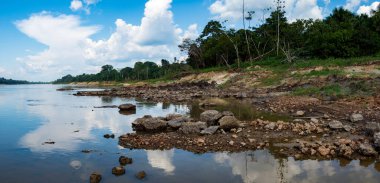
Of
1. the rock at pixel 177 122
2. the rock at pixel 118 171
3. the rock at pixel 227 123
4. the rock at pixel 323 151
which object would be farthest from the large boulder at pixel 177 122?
the rock at pixel 323 151

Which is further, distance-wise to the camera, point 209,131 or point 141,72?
point 141,72

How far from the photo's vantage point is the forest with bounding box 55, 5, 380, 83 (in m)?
40.5

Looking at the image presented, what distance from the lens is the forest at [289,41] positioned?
40500 millimetres

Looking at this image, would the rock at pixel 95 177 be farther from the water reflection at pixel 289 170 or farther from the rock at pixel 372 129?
the rock at pixel 372 129

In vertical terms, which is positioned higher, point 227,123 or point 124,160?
point 227,123

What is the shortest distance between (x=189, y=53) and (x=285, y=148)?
202 feet

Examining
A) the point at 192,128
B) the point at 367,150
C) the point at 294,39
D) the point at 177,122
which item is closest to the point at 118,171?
the point at 192,128

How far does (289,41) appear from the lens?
170ft

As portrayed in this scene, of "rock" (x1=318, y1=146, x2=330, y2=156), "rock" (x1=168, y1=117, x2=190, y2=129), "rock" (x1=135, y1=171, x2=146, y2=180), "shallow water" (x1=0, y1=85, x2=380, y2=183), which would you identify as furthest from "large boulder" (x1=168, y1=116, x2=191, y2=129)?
"rock" (x1=318, y1=146, x2=330, y2=156)

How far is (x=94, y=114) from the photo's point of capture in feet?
73.8

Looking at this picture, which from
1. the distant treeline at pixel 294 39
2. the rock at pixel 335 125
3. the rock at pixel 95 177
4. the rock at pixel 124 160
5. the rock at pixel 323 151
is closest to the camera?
the rock at pixel 95 177

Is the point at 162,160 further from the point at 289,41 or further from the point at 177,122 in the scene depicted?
the point at 289,41

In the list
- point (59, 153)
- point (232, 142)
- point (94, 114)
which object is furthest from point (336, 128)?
point (94, 114)

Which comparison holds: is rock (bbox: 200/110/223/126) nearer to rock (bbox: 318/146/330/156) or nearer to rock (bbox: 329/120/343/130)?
rock (bbox: 329/120/343/130)
